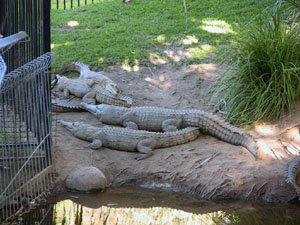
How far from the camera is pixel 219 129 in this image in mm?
6441

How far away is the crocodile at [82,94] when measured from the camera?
24.7 ft

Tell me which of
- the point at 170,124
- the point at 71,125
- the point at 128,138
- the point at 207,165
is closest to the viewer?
the point at 207,165

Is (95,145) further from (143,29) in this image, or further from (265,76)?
(143,29)

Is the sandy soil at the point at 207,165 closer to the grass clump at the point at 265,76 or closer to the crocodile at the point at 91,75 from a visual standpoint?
the grass clump at the point at 265,76

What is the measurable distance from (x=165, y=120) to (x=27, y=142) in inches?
93.2

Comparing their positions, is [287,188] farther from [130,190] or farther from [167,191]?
[130,190]

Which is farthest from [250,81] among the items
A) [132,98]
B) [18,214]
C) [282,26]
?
[18,214]

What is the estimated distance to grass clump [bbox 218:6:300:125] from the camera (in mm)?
6641

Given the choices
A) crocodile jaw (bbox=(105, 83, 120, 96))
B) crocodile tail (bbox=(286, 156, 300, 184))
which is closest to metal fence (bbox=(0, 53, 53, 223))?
crocodile jaw (bbox=(105, 83, 120, 96))

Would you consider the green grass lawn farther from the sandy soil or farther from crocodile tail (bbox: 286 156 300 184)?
crocodile tail (bbox: 286 156 300 184)

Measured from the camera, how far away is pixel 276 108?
6.62 metres

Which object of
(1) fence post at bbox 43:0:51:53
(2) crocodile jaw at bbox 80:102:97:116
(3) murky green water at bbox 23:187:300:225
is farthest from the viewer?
(2) crocodile jaw at bbox 80:102:97:116

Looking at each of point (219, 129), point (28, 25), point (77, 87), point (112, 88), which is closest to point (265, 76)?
point (219, 129)

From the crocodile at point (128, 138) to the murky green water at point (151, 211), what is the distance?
32.5 inches
